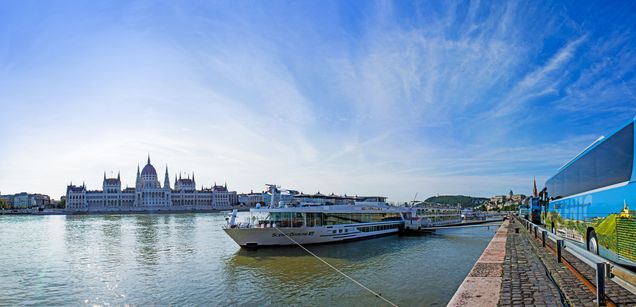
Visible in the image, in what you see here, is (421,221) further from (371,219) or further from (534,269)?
(534,269)

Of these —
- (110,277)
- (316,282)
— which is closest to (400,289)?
(316,282)

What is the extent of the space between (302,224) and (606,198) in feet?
78.0

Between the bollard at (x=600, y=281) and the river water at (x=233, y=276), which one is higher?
the bollard at (x=600, y=281)

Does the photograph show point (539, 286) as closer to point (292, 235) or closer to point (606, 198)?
point (606, 198)

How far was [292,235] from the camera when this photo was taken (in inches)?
1233

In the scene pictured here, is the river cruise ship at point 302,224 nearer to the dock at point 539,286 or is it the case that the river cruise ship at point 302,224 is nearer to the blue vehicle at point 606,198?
the dock at point 539,286

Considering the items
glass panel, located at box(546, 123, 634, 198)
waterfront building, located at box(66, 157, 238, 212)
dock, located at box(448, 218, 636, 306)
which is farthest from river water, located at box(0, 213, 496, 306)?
waterfront building, located at box(66, 157, 238, 212)

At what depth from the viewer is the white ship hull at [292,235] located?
2956 centimetres

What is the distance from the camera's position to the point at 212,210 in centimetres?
19062

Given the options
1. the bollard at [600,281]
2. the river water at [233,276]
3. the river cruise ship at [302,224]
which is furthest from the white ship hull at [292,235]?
the bollard at [600,281]

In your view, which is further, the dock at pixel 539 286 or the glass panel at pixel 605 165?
the glass panel at pixel 605 165

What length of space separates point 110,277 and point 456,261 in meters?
20.8

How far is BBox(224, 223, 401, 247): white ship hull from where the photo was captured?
97.0ft

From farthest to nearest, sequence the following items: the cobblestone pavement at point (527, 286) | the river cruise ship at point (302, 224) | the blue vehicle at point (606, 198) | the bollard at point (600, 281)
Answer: the river cruise ship at point (302, 224), the blue vehicle at point (606, 198), the cobblestone pavement at point (527, 286), the bollard at point (600, 281)
